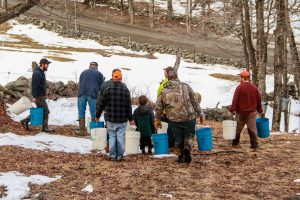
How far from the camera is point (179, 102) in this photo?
9406mm

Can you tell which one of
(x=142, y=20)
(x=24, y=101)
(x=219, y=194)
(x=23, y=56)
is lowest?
(x=219, y=194)

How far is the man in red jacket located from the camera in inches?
442

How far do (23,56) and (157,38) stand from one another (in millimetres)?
20366

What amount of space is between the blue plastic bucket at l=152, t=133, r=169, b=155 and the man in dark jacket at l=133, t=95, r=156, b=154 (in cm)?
38

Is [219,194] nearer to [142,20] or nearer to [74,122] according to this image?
[74,122]

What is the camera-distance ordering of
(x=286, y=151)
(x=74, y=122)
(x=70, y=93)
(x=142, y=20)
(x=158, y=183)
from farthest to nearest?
(x=142, y=20), (x=70, y=93), (x=74, y=122), (x=286, y=151), (x=158, y=183)

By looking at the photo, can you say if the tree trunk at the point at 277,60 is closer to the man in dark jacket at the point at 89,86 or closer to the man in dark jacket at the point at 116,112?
the man in dark jacket at the point at 89,86

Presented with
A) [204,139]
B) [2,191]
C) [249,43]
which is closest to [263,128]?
[204,139]

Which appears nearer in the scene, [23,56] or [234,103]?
[234,103]

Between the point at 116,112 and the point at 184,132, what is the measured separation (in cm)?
141

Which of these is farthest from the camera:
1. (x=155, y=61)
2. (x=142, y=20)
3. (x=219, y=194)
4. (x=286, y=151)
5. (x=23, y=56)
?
(x=142, y=20)

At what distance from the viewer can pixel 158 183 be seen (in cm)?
812

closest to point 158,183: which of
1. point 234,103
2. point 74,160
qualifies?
point 74,160

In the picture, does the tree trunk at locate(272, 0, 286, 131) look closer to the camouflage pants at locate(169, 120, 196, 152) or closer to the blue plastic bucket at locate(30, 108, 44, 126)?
the camouflage pants at locate(169, 120, 196, 152)
